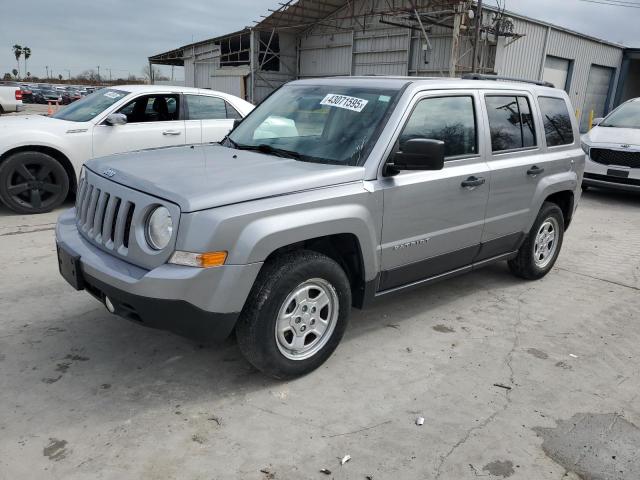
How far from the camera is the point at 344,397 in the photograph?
3238 millimetres

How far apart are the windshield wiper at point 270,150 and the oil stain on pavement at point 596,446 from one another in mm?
2241

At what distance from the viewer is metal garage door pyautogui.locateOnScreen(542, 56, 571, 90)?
2481 cm

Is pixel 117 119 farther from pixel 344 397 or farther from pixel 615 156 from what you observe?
pixel 615 156

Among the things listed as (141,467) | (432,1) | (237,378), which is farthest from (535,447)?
(432,1)

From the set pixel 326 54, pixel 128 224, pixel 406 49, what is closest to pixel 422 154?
pixel 128 224

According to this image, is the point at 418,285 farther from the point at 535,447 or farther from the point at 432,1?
the point at 432,1

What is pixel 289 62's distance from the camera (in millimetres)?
31641

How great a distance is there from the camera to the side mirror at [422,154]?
3.34m

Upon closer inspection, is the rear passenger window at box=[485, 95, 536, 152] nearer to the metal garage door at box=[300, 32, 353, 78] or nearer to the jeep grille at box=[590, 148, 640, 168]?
the jeep grille at box=[590, 148, 640, 168]

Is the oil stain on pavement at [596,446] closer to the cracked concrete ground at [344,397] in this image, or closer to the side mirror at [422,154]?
the cracked concrete ground at [344,397]

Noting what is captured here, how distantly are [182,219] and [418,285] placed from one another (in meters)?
1.95

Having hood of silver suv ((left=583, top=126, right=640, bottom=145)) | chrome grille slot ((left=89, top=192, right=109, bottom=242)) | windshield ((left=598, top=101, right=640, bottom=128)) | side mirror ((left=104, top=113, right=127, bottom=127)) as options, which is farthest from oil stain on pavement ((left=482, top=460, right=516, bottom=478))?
windshield ((left=598, top=101, right=640, bottom=128))

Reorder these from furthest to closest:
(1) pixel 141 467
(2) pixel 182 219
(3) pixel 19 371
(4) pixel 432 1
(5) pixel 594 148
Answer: (4) pixel 432 1
(5) pixel 594 148
(3) pixel 19 371
(2) pixel 182 219
(1) pixel 141 467

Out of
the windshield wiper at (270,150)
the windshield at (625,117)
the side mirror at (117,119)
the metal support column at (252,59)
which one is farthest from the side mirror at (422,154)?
the metal support column at (252,59)
